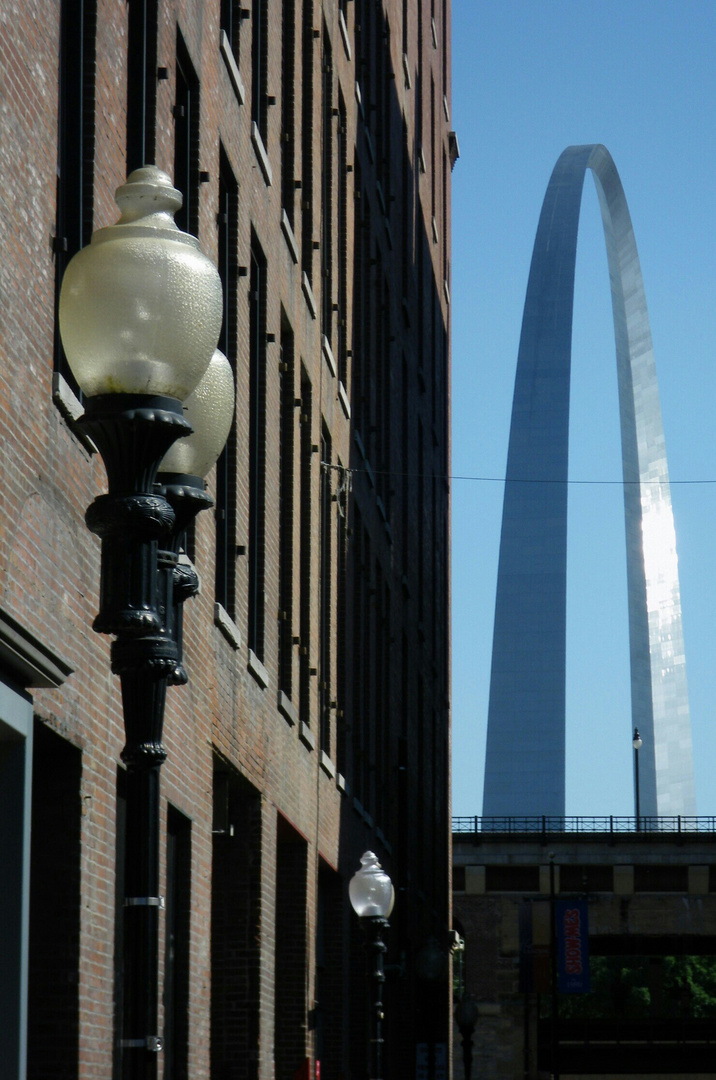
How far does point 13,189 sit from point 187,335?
4.52 metres

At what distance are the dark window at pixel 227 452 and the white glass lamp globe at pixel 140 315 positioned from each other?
38.3ft

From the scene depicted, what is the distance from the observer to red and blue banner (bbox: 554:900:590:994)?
52.3 metres

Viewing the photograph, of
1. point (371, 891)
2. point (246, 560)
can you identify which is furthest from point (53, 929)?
point (371, 891)

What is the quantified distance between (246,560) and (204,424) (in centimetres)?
1206

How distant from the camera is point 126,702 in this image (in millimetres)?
6395

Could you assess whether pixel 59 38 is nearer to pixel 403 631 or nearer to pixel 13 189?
pixel 13 189

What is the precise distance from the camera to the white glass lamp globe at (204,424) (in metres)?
7.14

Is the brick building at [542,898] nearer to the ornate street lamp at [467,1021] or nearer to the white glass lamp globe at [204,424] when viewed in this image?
the ornate street lamp at [467,1021]

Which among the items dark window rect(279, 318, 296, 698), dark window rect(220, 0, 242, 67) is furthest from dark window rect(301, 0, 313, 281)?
dark window rect(220, 0, 242, 67)

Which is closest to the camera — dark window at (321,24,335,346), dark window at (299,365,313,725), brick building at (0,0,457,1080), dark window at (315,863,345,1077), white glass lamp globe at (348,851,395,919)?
brick building at (0,0,457,1080)

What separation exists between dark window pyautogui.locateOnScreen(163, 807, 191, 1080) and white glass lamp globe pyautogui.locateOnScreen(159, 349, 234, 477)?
8.51 meters

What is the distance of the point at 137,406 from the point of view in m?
6.33

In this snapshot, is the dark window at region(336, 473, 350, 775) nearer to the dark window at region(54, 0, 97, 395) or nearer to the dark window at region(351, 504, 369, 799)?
the dark window at region(351, 504, 369, 799)

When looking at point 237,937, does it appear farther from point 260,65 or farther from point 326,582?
point 260,65
